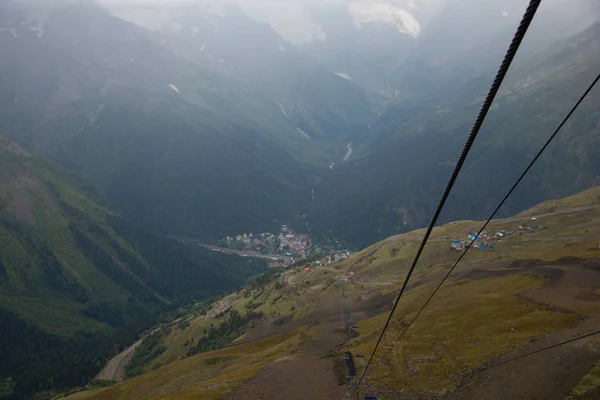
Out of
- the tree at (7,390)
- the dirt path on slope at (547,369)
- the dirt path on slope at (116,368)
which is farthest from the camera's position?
the tree at (7,390)

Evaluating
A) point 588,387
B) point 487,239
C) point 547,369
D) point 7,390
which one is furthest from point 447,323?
point 7,390

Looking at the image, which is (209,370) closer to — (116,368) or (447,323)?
(447,323)

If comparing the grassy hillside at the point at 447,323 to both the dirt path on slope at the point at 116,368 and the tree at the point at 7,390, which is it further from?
the tree at the point at 7,390

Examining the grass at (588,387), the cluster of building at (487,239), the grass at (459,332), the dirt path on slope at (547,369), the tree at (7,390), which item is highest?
the cluster of building at (487,239)

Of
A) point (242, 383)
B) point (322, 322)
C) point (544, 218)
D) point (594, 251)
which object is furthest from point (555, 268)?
point (544, 218)

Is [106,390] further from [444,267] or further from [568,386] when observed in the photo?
[568,386]

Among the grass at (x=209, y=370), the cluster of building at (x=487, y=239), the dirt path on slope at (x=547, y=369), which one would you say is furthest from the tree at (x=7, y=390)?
the dirt path on slope at (x=547, y=369)
